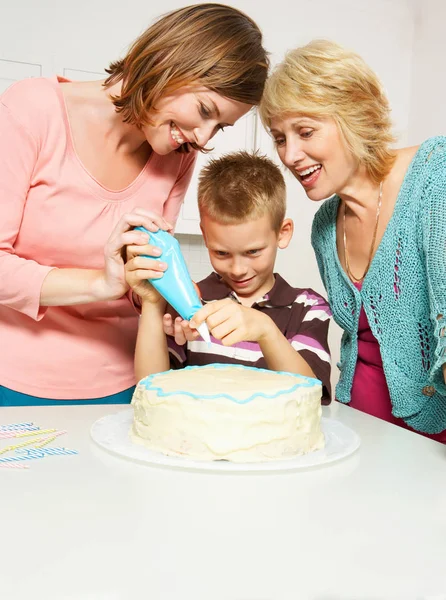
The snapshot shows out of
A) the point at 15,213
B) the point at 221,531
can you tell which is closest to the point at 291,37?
the point at 15,213

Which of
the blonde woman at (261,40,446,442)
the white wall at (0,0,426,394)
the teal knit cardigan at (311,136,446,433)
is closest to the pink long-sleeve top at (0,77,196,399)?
the blonde woman at (261,40,446,442)

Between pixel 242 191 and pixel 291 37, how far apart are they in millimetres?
2396

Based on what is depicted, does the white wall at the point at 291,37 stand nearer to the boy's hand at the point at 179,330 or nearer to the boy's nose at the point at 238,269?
the boy's nose at the point at 238,269

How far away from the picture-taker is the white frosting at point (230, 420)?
86 centimetres

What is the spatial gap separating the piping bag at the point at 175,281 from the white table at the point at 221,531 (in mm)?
285

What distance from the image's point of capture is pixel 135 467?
822 mm

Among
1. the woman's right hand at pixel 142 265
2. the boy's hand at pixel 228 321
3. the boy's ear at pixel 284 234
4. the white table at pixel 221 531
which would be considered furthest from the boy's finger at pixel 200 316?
the boy's ear at pixel 284 234

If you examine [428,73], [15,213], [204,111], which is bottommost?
[15,213]

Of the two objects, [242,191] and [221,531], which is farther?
[242,191]

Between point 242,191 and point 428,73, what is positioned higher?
point 428,73

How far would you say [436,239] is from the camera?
115 centimetres

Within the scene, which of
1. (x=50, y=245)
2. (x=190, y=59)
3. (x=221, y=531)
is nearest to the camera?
(x=221, y=531)

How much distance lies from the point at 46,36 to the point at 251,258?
2.07m

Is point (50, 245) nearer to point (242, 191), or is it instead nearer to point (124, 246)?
point (124, 246)
